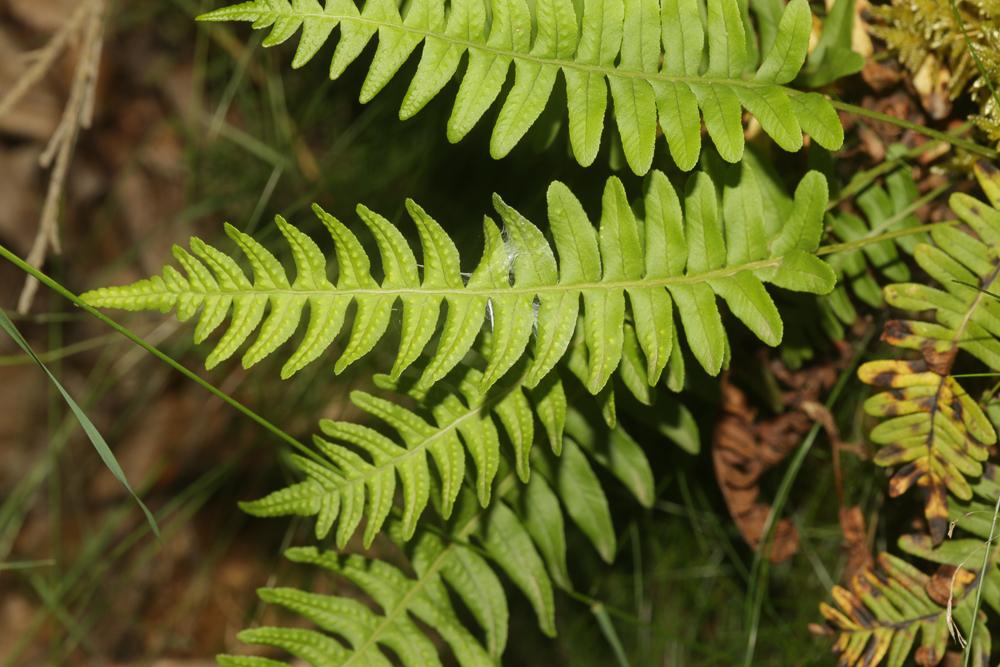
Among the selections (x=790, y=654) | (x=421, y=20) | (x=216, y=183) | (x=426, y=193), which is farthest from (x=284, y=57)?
(x=790, y=654)

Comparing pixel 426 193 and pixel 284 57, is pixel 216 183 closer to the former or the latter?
pixel 284 57

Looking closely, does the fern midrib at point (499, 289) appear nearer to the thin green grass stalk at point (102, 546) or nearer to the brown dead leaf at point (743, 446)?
the brown dead leaf at point (743, 446)

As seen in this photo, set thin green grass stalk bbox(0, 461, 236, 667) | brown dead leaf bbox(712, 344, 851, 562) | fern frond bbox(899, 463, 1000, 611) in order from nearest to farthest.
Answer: fern frond bbox(899, 463, 1000, 611)
brown dead leaf bbox(712, 344, 851, 562)
thin green grass stalk bbox(0, 461, 236, 667)

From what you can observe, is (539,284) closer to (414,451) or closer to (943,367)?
(414,451)

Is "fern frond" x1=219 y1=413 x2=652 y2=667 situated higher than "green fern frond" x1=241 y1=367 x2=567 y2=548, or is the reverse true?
"green fern frond" x1=241 y1=367 x2=567 y2=548

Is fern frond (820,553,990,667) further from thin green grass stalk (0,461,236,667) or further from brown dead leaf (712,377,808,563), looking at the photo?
thin green grass stalk (0,461,236,667)

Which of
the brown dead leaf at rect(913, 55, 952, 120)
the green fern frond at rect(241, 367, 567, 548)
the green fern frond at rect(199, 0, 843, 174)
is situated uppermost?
the green fern frond at rect(199, 0, 843, 174)

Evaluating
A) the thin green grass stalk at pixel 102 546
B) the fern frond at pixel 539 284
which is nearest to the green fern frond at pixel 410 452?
the fern frond at pixel 539 284

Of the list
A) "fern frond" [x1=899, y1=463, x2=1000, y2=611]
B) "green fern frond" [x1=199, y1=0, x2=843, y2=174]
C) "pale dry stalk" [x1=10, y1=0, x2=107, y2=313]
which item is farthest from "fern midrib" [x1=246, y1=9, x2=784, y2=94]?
"pale dry stalk" [x1=10, y1=0, x2=107, y2=313]
